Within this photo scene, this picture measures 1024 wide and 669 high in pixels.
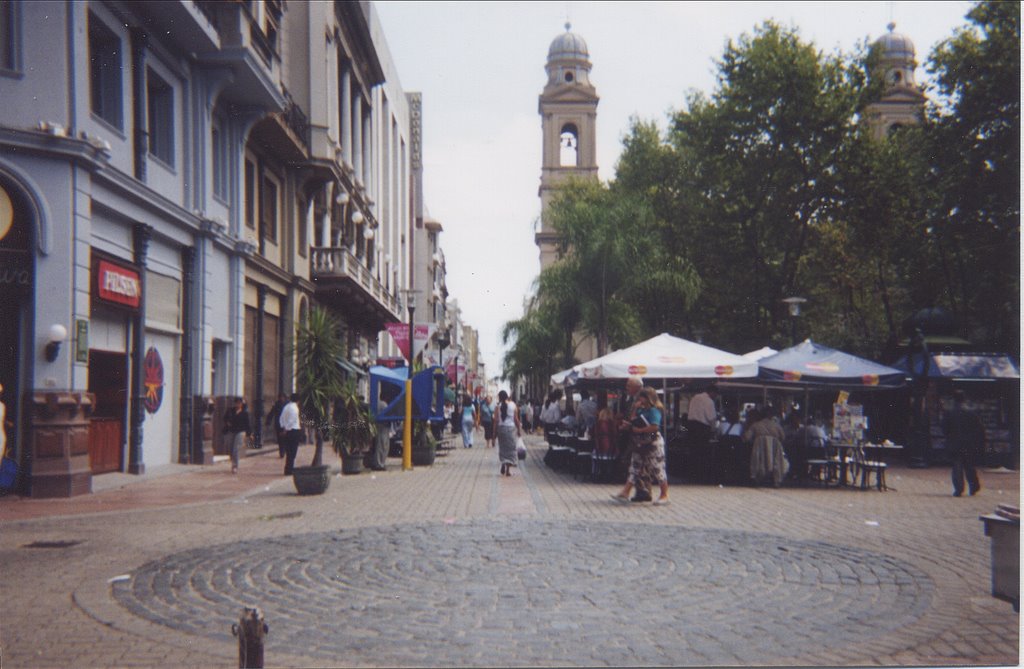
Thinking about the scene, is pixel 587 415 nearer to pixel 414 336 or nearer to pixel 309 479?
pixel 414 336

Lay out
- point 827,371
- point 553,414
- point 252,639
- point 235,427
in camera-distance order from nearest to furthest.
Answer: point 252,639 → point 827,371 → point 235,427 → point 553,414

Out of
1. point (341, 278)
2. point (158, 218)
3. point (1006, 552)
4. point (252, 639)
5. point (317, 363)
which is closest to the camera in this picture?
point (252, 639)

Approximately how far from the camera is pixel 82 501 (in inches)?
539

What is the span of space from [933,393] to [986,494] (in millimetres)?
6477

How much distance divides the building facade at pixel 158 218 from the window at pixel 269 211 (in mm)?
112

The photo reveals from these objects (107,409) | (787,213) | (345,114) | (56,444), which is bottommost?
(56,444)

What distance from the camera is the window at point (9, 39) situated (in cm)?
1364

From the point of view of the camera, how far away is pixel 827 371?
57.4ft

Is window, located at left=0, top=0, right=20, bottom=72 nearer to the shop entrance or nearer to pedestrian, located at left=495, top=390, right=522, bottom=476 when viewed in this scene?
the shop entrance

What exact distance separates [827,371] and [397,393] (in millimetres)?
8773

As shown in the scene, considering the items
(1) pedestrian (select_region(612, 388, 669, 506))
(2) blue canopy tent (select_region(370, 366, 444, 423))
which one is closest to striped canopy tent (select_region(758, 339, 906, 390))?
(1) pedestrian (select_region(612, 388, 669, 506))

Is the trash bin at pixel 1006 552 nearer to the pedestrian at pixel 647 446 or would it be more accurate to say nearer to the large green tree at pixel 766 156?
the pedestrian at pixel 647 446

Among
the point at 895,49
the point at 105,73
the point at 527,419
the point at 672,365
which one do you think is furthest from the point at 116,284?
the point at 527,419

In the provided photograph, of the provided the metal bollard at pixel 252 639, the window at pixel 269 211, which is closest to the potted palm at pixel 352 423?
the window at pixel 269 211
